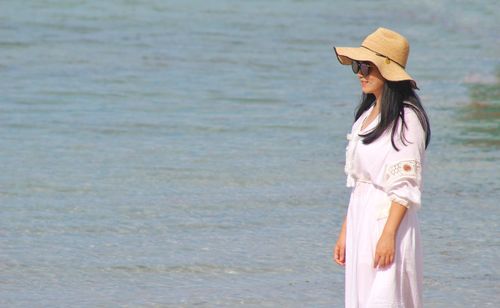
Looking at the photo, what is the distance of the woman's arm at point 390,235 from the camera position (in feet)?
14.2

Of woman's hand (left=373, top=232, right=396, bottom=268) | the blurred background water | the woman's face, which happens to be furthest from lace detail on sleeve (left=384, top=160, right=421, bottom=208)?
the blurred background water

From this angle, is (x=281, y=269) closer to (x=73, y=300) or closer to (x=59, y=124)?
(x=73, y=300)

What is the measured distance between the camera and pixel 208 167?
Result: 8961 mm

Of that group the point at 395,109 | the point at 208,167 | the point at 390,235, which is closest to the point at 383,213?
the point at 390,235

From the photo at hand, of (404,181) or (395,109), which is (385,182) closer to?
(404,181)

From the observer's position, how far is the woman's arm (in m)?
4.32

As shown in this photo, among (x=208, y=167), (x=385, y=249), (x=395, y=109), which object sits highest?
(x=395, y=109)

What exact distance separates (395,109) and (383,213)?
36cm

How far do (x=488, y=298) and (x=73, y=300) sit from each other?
1.95m

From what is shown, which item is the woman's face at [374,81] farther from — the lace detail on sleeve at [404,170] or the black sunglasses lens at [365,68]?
the lace detail on sleeve at [404,170]

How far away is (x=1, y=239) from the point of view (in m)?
7.03

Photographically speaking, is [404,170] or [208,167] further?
[208,167]

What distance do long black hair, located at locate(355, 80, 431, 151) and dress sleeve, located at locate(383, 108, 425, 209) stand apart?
0.02 metres

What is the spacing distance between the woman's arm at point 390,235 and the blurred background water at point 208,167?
64.2 inches
